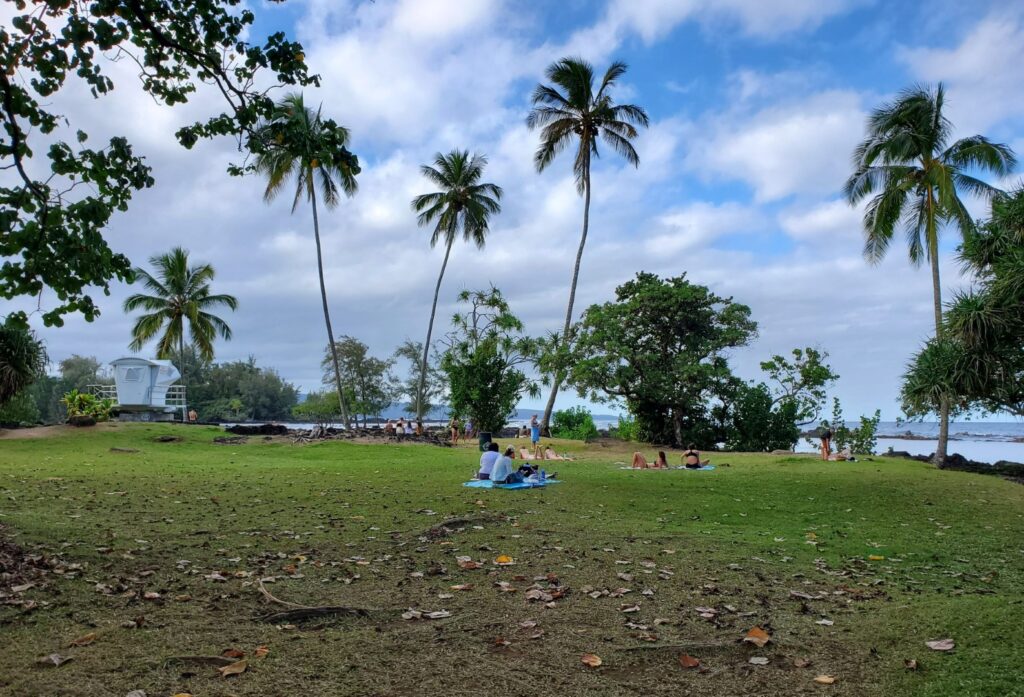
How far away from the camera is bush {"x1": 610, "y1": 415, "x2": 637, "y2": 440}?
35.4 metres

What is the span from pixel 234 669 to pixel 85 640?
129 cm

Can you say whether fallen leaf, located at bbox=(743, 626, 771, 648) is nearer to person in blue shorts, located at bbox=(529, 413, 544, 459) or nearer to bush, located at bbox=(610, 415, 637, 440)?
person in blue shorts, located at bbox=(529, 413, 544, 459)

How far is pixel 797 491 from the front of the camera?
1390 cm

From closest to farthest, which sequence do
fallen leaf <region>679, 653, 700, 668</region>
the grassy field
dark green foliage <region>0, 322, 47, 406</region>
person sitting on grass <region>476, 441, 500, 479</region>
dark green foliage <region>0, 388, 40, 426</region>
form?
the grassy field → fallen leaf <region>679, 653, 700, 668</region> → person sitting on grass <region>476, 441, 500, 479</region> → dark green foliage <region>0, 322, 47, 406</region> → dark green foliage <region>0, 388, 40, 426</region>

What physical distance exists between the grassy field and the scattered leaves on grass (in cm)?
5

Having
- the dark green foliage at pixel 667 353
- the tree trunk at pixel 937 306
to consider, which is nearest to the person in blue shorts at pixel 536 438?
the dark green foliage at pixel 667 353

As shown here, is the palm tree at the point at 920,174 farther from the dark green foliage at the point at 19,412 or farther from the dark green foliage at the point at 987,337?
the dark green foliage at the point at 19,412

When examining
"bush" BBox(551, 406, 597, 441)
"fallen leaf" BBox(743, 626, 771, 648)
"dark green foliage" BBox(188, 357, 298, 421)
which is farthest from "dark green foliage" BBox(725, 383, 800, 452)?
"dark green foliage" BBox(188, 357, 298, 421)

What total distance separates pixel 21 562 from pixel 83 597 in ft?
4.16

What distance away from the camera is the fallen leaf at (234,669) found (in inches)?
172

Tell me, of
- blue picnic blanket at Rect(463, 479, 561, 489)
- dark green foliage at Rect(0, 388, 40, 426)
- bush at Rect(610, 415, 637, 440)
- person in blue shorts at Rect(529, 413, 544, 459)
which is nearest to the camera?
blue picnic blanket at Rect(463, 479, 561, 489)

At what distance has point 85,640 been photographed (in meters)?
4.87

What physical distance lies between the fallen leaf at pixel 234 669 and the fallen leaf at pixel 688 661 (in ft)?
9.38

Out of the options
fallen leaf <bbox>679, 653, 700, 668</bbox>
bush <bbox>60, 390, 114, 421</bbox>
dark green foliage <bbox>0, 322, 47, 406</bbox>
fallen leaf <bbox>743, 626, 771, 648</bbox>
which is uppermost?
dark green foliage <bbox>0, 322, 47, 406</bbox>
